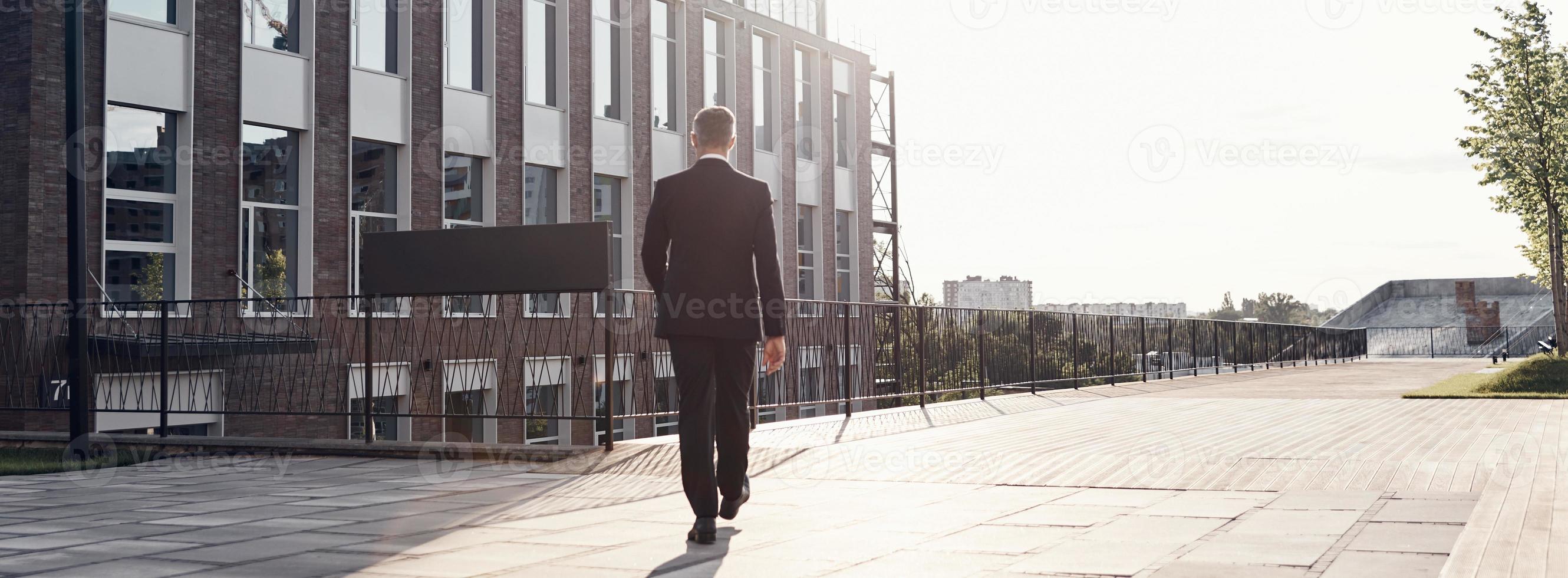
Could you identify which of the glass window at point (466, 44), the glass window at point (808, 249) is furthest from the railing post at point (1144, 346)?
the glass window at point (808, 249)

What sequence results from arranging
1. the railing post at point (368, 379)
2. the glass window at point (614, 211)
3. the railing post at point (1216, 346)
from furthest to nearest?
the glass window at point (614, 211)
the railing post at point (1216, 346)
the railing post at point (368, 379)

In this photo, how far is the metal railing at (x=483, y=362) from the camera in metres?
9.34

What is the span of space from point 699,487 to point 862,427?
5344mm

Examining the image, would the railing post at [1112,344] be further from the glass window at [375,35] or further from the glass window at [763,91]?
the glass window at [763,91]

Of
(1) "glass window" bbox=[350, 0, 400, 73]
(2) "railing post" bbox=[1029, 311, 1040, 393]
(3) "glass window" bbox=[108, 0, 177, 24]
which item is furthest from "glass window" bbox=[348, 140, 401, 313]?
(2) "railing post" bbox=[1029, 311, 1040, 393]

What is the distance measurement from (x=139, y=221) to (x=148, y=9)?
2.93 m

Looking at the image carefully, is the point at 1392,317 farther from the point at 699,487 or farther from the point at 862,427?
the point at 699,487

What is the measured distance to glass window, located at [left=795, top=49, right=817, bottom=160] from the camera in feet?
101

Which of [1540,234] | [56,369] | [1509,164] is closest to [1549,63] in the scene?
[1509,164]

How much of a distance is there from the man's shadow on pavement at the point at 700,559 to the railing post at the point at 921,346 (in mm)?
7923

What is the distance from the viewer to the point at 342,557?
3771mm

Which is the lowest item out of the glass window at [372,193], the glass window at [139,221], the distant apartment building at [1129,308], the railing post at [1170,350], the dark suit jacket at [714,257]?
the railing post at [1170,350]

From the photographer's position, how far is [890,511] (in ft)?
15.7

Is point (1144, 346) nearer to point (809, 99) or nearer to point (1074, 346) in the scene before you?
point (1074, 346)
